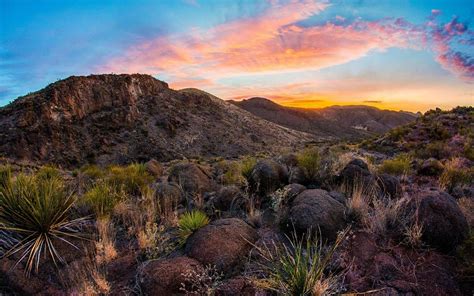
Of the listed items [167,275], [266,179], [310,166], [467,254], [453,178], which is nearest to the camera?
[167,275]

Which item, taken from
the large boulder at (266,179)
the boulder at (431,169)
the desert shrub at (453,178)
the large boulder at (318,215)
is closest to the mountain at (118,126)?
the large boulder at (266,179)

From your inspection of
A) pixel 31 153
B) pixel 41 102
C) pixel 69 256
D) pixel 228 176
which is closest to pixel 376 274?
pixel 69 256

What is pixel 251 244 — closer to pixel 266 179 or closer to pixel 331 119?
pixel 266 179

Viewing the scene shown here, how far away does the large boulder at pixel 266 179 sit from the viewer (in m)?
7.95

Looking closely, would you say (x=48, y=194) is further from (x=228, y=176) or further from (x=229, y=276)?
(x=228, y=176)

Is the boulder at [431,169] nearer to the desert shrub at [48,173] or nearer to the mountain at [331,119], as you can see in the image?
the desert shrub at [48,173]

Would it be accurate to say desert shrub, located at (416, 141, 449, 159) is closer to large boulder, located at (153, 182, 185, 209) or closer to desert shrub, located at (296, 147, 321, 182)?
desert shrub, located at (296, 147, 321, 182)

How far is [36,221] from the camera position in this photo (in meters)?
5.60

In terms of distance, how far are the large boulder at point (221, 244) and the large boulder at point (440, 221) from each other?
267 cm

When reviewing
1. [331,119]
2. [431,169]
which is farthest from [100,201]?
[331,119]

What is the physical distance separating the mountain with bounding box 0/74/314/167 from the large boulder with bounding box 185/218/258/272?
32567 mm

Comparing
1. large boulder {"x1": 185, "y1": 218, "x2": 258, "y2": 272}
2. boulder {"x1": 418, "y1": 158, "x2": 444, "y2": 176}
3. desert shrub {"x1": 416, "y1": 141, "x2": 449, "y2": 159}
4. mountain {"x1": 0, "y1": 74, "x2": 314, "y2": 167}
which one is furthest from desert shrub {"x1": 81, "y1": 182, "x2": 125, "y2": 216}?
mountain {"x1": 0, "y1": 74, "x2": 314, "y2": 167}

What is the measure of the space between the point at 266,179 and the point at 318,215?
293cm

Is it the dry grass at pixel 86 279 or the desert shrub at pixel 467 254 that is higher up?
the desert shrub at pixel 467 254
